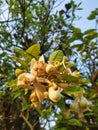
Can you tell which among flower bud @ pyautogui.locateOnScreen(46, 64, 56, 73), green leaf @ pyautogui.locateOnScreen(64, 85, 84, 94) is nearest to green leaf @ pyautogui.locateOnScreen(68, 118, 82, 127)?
green leaf @ pyautogui.locateOnScreen(64, 85, 84, 94)

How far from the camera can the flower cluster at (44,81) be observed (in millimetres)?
1365

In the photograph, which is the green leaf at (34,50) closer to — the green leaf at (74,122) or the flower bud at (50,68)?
the flower bud at (50,68)

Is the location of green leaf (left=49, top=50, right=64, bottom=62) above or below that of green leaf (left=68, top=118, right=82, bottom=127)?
above

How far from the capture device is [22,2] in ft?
20.6

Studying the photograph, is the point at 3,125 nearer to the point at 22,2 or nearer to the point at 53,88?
the point at 22,2

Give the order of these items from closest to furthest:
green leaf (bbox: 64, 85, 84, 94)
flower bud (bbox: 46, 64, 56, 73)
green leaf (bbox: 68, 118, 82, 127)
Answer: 1. flower bud (bbox: 46, 64, 56, 73)
2. green leaf (bbox: 64, 85, 84, 94)
3. green leaf (bbox: 68, 118, 82, 127)

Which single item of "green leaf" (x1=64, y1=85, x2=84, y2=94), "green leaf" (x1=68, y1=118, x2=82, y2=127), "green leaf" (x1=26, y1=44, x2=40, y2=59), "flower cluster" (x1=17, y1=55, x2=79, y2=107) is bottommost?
"green leaf" (x1=68, y1=118, x2=82, y2=127)

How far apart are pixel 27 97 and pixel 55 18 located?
5.05 m

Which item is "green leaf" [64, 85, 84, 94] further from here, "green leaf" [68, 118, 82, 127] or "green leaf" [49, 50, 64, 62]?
"green leaf" [68, 118, 82, 127]

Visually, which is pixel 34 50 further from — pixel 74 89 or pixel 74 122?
pixel 74 122

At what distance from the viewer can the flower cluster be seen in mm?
1365

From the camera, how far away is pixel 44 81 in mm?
1377

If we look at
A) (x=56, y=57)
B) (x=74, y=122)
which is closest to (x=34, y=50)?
(x=56, y=57)

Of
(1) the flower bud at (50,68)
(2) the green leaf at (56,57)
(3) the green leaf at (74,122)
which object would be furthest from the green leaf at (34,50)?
(3) the green leaf at (74,122)
